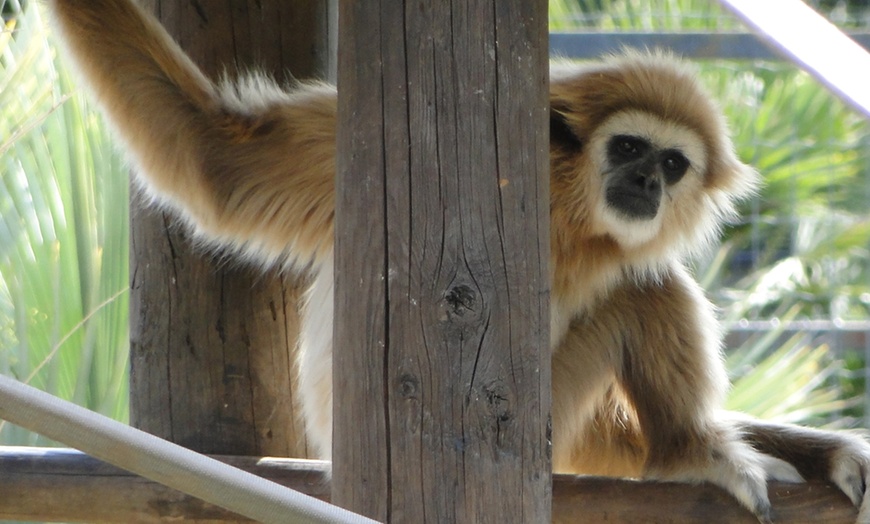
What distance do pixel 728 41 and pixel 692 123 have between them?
5.86ft

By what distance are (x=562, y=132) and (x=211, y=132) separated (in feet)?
3.56

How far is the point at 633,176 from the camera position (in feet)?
10.6

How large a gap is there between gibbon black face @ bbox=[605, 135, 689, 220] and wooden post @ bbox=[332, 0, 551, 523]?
118 centimetres

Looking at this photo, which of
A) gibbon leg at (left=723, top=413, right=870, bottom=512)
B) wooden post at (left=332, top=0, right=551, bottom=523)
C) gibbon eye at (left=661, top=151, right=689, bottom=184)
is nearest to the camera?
wooden post at (left=332, top=0, right=551, bottom=523)

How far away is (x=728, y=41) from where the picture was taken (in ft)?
16.2

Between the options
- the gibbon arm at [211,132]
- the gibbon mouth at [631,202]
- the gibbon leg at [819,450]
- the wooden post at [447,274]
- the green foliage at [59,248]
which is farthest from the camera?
the green foliage at [59,248]

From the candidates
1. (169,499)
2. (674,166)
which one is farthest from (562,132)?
(169,499)

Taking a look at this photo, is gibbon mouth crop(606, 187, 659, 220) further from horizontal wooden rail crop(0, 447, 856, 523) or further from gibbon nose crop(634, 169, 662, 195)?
horizontal wooden rail crop(0, 447, 856, 523)

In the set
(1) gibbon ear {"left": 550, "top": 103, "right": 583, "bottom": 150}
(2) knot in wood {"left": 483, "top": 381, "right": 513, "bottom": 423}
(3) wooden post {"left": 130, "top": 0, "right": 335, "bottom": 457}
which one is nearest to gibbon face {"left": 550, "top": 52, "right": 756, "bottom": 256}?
(1) gibbon ear {"left": 550, "top": 103, "right": 583, "bottom": 150}

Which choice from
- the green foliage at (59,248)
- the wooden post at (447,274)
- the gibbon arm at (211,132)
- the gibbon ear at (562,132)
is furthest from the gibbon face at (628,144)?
the green foliage at (59,248)

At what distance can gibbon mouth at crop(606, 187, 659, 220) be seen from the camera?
3.21 metres

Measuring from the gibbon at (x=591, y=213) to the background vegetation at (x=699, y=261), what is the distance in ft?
2.16

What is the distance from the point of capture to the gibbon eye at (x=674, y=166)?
3.35 metres

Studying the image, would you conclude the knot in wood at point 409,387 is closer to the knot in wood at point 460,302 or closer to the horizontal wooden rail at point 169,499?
the knot in wood at point 460,302
